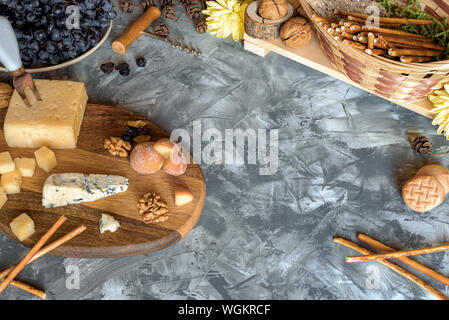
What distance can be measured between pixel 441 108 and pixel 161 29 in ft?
3.56

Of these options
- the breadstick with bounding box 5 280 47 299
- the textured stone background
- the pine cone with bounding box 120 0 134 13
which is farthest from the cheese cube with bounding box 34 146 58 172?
the pine cone with bounding box 120 0 134 13

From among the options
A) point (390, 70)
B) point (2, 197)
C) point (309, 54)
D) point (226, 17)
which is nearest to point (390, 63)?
point (390, 70)

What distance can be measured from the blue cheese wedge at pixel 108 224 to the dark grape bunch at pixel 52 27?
71 cm

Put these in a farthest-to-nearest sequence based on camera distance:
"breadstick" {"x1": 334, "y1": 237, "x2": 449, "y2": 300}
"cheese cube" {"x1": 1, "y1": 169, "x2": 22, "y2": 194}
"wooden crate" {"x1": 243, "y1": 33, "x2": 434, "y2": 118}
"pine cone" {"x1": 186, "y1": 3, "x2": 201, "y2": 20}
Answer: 1. "pine cone" {"x1": 186, "y1": 3, "x2": 201, "y2": 20}
2. "wooden crate" {"x1": 243, "y1": 33, "x2": 434, "y2": 118}
3. "cheese cube" {"x1": 1, "y1": 169, "x2": 22, "y2": 194}
4. "breadstick" {"x1": 334, "y1": 237, "x2": 449, "y2": 300}

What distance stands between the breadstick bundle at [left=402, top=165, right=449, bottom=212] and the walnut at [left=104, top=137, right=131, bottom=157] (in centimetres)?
90

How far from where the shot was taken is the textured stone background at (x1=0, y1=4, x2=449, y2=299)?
132 cm

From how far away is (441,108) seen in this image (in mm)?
1466

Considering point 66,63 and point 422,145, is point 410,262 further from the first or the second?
point 66,63

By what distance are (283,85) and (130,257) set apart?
84cm

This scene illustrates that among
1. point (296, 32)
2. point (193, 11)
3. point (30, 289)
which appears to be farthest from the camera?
point (193, 11)

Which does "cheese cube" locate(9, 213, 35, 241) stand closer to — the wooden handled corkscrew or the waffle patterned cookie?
the wooden handled corkscrew

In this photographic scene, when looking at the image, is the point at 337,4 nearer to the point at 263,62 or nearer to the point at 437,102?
the point at 263,62

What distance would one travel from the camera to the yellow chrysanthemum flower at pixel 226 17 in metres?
1.71

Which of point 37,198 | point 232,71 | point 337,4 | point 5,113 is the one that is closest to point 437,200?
point 337,4
